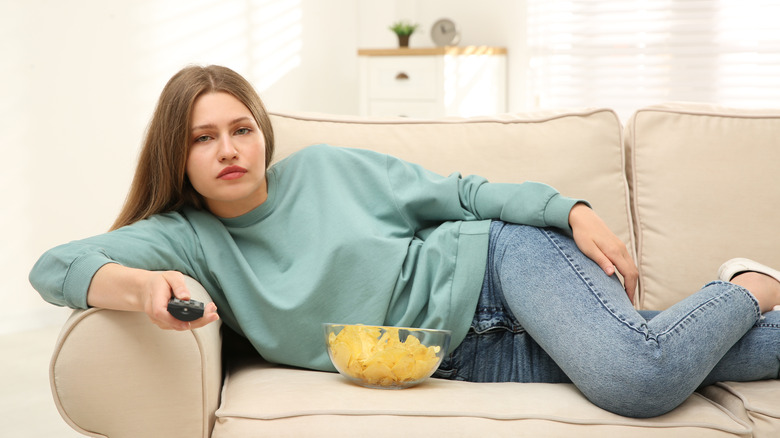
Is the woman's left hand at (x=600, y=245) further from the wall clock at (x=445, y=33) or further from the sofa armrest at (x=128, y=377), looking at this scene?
the wall clock at (x=445, y=33)

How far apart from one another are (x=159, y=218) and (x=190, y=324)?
1.32ft

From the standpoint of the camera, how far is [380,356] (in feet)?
3.93

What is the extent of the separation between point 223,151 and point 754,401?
0.97 metres

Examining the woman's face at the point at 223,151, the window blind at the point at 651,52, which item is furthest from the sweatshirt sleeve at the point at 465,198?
the window blind at the point at 651,52

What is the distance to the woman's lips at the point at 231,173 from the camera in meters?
1.36

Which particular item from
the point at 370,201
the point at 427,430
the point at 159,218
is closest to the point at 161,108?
the point at 159,218

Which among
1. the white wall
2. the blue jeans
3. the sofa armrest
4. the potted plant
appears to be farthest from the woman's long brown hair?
the potted plant

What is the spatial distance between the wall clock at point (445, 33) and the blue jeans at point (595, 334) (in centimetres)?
313

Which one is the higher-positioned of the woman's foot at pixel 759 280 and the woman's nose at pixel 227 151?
the woman's nose at pixel 227 151

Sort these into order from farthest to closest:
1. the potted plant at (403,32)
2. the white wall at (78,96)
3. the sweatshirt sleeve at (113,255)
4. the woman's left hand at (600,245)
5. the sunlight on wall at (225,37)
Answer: the potted plant at (403,32) → the sunlight on wall at (225,37) → the white wall at (78,96) → the woman's left hand at (600,245) → the sweatshirt sleeve at (113,255)

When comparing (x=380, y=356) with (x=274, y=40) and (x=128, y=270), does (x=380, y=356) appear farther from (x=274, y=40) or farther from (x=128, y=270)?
(x=274, y=40)

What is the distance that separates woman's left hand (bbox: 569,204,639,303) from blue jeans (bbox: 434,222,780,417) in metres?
0.02

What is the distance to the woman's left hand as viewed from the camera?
133cm

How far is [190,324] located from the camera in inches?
41.1
